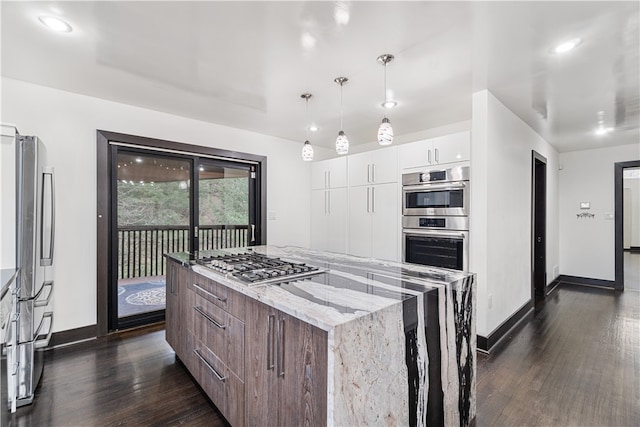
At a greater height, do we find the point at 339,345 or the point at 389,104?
the point at 389,104

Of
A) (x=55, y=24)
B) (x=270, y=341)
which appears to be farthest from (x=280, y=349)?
(x=55, y=24)

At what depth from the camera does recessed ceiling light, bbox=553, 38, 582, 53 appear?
6.65 feet

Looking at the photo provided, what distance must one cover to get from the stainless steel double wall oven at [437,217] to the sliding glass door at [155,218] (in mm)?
2481

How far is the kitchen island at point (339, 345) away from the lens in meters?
1.11

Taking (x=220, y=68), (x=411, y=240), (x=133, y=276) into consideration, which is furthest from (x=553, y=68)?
(x=133, y=276)

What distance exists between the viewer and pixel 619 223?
4.93m

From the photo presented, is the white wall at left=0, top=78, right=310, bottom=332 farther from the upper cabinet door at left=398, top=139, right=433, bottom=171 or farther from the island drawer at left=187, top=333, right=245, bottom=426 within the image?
the upper cabinet door at left=398, top=139, right=433, bottom=171

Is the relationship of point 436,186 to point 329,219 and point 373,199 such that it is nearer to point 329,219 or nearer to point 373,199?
point 373,199

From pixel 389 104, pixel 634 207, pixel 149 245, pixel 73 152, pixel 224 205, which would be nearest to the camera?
pixel 73 152

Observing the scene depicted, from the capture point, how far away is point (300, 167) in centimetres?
501

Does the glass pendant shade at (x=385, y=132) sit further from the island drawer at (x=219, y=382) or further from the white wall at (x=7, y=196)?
the white wall at (x=7, y=196)

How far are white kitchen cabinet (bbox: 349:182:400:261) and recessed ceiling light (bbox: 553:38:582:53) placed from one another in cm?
193

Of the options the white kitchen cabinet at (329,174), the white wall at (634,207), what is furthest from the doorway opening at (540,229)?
the white wall at (634,207)

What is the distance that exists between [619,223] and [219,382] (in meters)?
6.50
